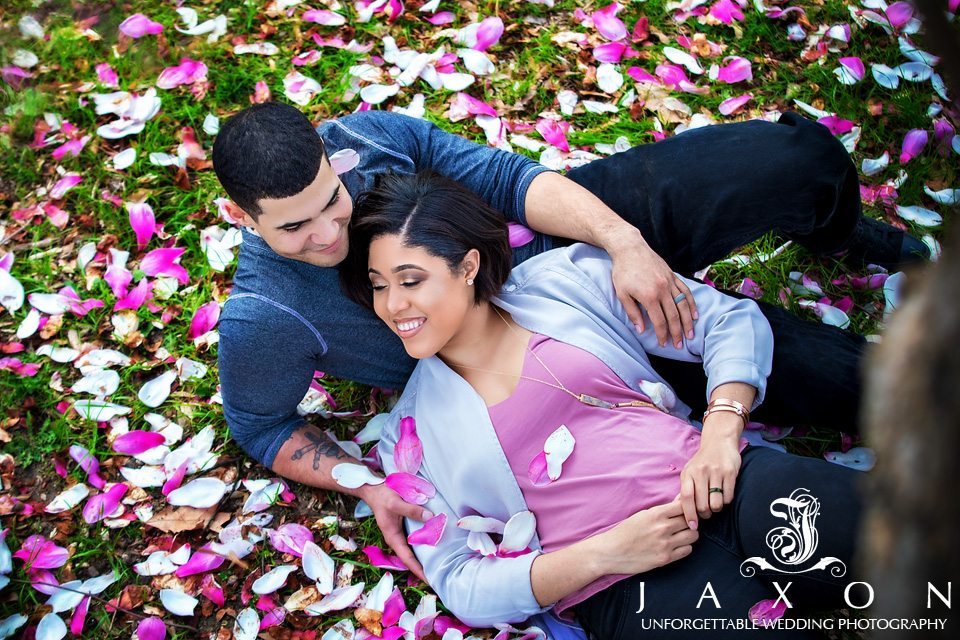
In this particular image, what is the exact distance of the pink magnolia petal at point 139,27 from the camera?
3619 millimetres

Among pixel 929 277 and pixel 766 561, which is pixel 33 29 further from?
pixel 929 277

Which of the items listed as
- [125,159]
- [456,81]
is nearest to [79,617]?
[125,159]

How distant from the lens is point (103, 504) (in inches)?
99.6

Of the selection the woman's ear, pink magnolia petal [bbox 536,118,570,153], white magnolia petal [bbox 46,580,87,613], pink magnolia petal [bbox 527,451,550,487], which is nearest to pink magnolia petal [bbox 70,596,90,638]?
white magnolia petal [bbox 46,580,87,613]

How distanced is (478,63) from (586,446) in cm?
202

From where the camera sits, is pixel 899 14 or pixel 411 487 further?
pixel 899 14

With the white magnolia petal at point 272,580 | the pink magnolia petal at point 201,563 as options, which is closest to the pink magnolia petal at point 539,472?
the white magnolia petal at point 272,580

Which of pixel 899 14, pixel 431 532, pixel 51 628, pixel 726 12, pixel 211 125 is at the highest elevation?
pixel 899 14

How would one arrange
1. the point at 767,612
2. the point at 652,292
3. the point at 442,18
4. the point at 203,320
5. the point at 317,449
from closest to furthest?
the point at 767,612 → the point at 652,292 → the point at 317,449 → the point at 203,320 → the point at 442,18

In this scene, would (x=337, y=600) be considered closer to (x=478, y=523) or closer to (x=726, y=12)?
(x=478, y=523)

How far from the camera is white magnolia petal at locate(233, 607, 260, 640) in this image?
89.5 inches

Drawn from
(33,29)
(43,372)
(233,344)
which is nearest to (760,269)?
(233,344)

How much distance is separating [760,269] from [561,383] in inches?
45.2

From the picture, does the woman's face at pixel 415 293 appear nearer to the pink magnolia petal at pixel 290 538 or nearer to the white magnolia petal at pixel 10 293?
the pink magnolia petal at pixel 290 538
